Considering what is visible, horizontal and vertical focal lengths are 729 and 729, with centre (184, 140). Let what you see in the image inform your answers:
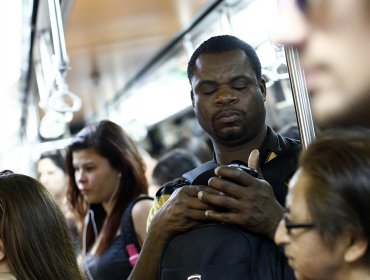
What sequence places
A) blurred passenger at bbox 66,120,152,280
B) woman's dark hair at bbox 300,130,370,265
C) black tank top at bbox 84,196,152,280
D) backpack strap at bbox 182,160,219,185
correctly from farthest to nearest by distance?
blurred passenger at bbox 66,120,152,280 → black tank top at bbox 84,196,152,280 → backpack strap at bbox 182,160,219,185 → woman's dark hair at bbox 300,130,370,265

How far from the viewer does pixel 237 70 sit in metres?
2.29

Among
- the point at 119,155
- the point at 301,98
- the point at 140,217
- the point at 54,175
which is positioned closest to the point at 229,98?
the point at 301,98

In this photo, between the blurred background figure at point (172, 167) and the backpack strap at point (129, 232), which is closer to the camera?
the backpack strap at point (129, 232)

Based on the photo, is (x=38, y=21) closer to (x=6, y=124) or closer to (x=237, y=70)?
(x=237, y=70)

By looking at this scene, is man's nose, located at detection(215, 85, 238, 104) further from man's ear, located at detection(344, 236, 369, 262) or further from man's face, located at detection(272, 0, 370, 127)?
man's ear, located at detection(344, 236, 369, 262)

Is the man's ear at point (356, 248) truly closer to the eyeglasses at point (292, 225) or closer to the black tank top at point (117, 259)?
the eyeglasses at point (292, 225)

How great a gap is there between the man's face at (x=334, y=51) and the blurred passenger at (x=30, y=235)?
37.1 inches

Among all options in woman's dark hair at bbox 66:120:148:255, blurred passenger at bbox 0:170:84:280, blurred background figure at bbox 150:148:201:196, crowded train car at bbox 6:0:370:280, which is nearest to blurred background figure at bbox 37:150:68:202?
crowded train car at bbox 6:0:370:280

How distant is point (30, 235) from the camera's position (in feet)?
7.47

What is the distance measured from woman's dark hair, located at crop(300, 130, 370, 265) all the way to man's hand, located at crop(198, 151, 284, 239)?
37 cm

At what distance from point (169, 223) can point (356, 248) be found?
70cm

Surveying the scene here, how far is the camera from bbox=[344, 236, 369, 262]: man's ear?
1486mm

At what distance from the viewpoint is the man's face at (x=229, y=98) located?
2.22 metres

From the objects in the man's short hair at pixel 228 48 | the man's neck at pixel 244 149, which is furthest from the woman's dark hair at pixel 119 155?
the man's neck at pixel 244 149
